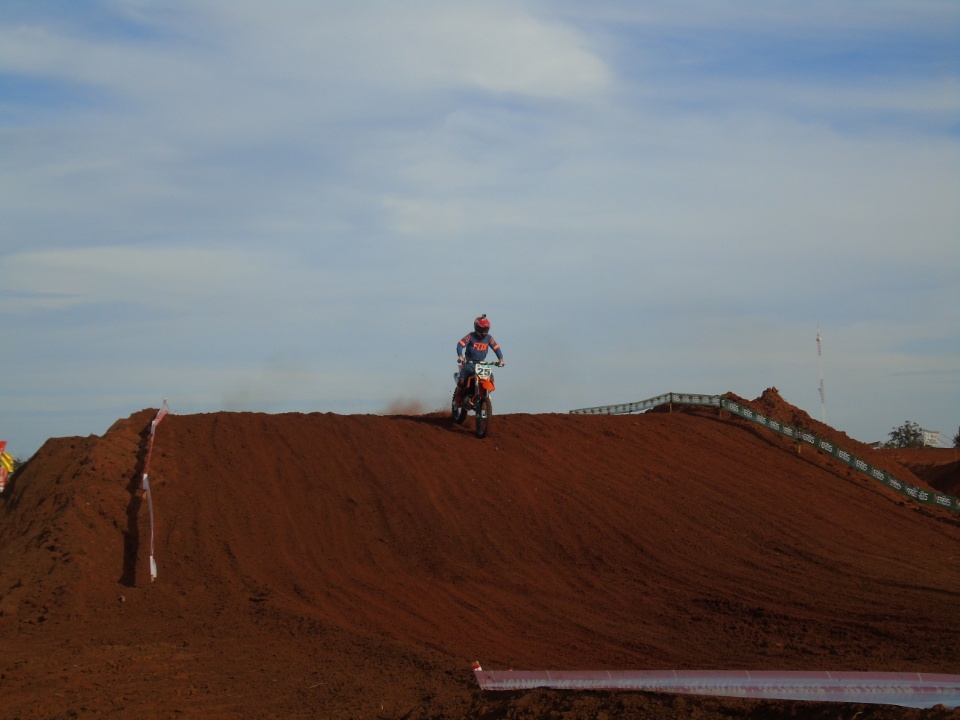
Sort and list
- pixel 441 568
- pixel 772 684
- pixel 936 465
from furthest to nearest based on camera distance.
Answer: pixel 936 465, pixel 441 568, pixel 772 684

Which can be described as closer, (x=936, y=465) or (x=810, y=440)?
(x=810, y=440)

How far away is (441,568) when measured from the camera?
14891mm

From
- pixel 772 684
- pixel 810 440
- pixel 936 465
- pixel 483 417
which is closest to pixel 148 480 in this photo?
pixel 483 417

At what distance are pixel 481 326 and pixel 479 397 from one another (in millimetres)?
1545

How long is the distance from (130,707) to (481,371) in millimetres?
11933

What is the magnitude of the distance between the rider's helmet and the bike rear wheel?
1.44 metres

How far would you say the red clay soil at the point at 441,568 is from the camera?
8836 mm

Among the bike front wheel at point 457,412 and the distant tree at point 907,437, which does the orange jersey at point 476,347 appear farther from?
the distant tree at point 907,437

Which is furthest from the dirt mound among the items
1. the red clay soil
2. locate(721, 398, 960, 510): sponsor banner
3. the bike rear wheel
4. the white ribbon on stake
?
the white ribbon on stake

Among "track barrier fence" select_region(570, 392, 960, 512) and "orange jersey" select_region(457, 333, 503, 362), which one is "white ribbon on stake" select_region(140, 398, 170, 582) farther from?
"track barrier fence" select_region(570, 392, 960, 512)

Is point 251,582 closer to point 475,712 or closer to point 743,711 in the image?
point 475,712

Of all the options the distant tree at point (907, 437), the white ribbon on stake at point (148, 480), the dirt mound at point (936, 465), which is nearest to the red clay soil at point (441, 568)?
the white ribbon on stake at point (148, 480)

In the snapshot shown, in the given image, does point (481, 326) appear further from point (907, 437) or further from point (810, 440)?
point (907, 437)

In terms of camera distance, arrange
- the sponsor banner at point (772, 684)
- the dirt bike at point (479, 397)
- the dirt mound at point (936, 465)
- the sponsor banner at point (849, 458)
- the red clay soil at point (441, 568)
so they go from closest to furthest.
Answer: the sponsor banner at point (772, 684), the red clay soil at point (441, 568), the dirt bike at point (479, 397), the sponsor banner at point (849, 458), the dirt mound at point (936, 465)
